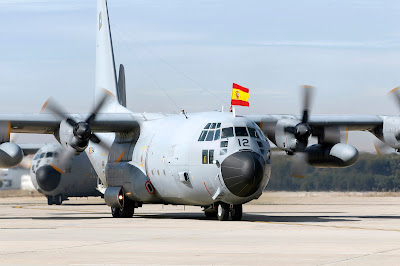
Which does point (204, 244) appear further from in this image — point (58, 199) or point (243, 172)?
point (58, 199)

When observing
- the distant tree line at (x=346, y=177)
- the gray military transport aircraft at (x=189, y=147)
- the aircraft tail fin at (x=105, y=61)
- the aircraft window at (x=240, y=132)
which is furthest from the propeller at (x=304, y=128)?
the distant tree line at (x=346, y=177)

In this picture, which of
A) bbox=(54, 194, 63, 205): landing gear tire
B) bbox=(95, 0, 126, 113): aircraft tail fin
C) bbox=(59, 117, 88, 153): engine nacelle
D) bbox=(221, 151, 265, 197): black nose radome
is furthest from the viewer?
bbox=(54, 194, 63, 205): landing gear tire

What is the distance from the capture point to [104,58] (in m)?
34.6

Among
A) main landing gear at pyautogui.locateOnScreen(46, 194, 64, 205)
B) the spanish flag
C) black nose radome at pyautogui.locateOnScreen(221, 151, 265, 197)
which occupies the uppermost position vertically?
the spanish flag

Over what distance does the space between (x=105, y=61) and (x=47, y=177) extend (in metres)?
10.6

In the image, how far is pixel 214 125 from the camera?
23203 millimetres

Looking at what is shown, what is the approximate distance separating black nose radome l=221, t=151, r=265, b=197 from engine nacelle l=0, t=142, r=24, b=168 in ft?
30.6

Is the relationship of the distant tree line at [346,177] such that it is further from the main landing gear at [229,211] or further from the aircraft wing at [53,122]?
the main landing gear at [229,211]

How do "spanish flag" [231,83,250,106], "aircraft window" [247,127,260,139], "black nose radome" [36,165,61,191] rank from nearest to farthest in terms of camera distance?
"aircraft window" [247,127,260,139], "spanish flag" [231,83,250,106], "black nose radome" [36,165,61,191]

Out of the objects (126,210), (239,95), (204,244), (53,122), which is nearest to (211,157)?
(126,210)

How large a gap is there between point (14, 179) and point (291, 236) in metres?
43.1

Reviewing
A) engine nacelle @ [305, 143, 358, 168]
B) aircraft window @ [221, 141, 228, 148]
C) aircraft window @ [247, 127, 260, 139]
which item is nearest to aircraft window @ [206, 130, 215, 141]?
aircraft window @ [221, 141, 228, 148]

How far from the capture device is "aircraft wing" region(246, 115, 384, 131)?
28.5 meters

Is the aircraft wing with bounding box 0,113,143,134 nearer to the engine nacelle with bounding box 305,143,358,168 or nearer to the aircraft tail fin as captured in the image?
the aircraft tail fin
